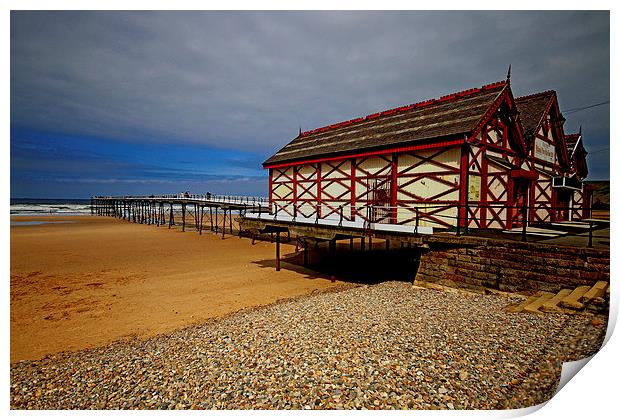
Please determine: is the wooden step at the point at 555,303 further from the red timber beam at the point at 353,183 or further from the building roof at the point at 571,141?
the building roof at the point at 571,141

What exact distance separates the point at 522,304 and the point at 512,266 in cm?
120

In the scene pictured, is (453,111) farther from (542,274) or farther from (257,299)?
(257,299)

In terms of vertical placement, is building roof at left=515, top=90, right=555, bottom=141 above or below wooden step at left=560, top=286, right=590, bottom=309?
Result: above

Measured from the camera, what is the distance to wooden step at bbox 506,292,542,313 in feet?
21.5

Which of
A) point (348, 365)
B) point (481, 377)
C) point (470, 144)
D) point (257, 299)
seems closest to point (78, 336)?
point (257, 299)

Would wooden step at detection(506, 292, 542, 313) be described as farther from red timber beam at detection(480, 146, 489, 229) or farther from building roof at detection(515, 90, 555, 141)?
building roof at detection(515, 90, 555, 141)

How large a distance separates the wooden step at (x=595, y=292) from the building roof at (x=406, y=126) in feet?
19.4

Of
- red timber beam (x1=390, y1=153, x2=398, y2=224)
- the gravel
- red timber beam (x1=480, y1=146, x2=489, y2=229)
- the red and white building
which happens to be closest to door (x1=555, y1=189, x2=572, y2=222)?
the red and white building

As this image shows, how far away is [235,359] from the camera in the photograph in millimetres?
5203

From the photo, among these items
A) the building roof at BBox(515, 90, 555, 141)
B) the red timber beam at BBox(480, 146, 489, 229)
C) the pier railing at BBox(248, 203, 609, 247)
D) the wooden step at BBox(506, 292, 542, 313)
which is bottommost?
the wooden step at BBox(506, 292, 542, 313)

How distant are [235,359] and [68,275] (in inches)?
538

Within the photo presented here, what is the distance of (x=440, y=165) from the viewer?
36.6ft

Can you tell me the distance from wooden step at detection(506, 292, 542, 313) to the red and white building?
2.01 metres

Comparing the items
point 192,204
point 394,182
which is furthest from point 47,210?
point 394,182
